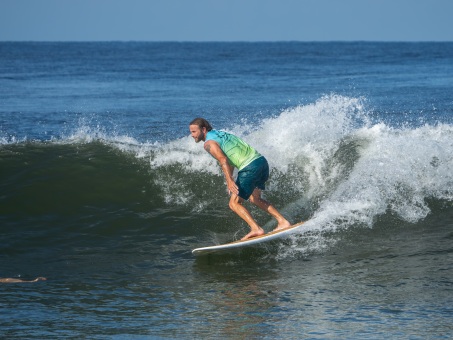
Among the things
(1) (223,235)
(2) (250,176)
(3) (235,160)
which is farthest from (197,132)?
(1) (223,235)

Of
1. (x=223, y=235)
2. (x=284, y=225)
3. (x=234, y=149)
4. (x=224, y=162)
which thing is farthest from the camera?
(x=223, y=235)

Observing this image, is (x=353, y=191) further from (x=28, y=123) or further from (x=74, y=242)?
(x=28, y=123)

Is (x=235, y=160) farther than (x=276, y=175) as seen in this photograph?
No

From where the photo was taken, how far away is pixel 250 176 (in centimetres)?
940

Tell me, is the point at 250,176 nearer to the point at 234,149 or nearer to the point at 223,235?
the point at 234,149

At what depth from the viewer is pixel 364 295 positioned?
7.87m

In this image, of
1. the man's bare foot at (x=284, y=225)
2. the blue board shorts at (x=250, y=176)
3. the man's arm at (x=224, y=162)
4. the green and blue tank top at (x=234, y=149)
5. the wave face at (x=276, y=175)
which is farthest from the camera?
the wave face at (x=276, y=175)

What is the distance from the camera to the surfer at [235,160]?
29.9 ft

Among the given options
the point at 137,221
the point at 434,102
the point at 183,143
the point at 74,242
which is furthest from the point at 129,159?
the point at 434,102

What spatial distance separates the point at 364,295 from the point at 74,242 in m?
4.34

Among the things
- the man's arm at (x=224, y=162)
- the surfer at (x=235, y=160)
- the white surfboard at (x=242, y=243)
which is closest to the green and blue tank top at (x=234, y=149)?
the surfer at (x=235, y=160)

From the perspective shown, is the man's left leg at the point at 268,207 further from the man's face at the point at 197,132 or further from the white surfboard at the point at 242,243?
the man's face at the point at 197,132

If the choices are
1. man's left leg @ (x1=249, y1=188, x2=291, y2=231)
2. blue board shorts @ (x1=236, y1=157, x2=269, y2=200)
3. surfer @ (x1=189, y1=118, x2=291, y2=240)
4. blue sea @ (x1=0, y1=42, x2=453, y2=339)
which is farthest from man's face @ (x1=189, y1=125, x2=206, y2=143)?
Result: blue sea @ (x1=0, y1=42, x2=453, y2=339)

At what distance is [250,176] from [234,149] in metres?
0.38
